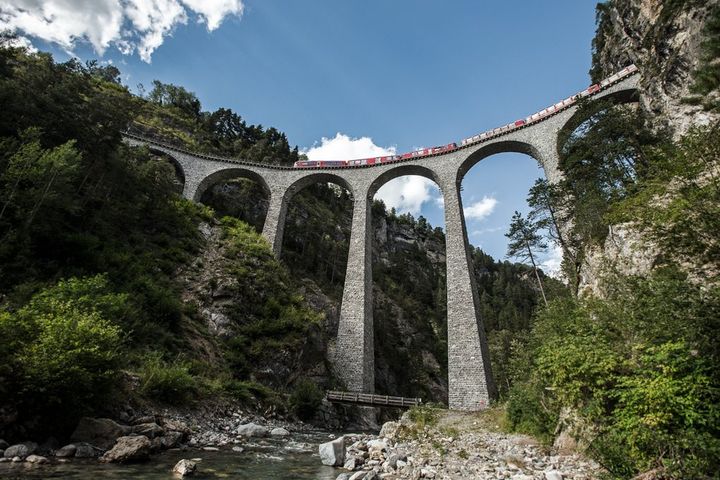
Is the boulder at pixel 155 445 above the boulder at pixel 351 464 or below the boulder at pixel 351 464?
above

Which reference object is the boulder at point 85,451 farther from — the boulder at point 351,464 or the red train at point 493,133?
the red train at point 493,133

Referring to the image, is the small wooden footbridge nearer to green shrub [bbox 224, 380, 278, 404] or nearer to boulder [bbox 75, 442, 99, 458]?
green shrub [bbox 224, 380, 278, 404]

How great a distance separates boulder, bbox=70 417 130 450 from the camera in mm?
6445

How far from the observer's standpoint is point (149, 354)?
1188 centimetres

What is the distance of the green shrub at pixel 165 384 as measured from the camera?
9.67 m

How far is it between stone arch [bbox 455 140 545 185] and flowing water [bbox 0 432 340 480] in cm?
2207

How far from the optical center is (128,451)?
5.91m

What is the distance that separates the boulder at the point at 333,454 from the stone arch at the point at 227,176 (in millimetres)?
25899

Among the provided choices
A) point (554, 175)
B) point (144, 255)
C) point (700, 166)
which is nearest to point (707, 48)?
point (700, 166)

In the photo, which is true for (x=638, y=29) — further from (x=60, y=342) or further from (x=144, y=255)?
(x=144, y=255)

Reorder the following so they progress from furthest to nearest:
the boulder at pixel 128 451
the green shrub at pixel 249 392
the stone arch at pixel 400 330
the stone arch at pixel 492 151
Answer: the stone arch at pixel 400 330 < the stone arch at pixel 492 151 < the green shrub at pixel 249 392 < the boulder at pixel 128 451

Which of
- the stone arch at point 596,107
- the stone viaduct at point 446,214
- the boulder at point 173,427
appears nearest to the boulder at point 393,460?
the boulder at point 173,427

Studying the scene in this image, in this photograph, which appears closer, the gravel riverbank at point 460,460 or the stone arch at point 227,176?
the gravel riverbank at point 460,460

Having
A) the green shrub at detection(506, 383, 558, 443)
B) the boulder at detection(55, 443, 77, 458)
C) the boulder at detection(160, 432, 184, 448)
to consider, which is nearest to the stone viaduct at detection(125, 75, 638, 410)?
the green shrub at detection(506, 383, 558, 443)
